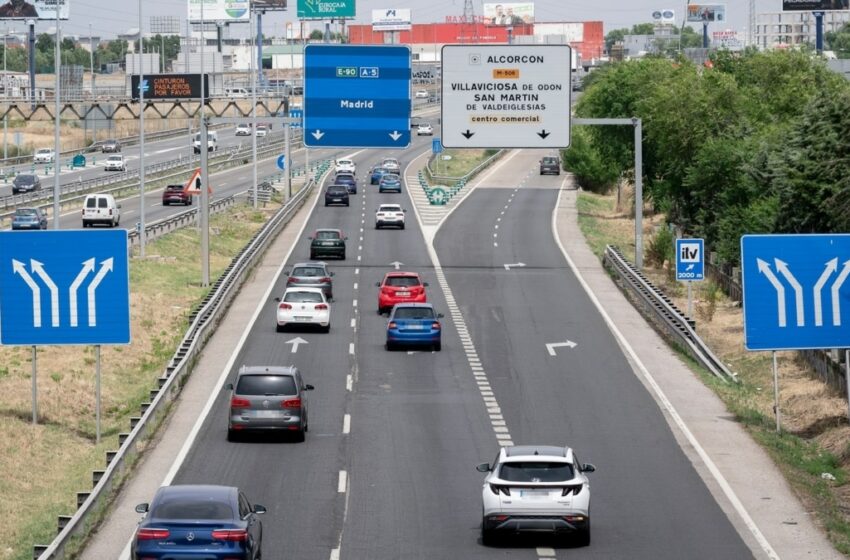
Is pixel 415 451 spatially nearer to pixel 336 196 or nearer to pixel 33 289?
pixel 33 289

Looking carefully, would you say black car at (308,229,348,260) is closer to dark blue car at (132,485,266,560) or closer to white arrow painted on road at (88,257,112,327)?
white arrow painted on road at (88,257,112,327)

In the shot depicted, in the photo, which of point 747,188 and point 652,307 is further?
point 747,188

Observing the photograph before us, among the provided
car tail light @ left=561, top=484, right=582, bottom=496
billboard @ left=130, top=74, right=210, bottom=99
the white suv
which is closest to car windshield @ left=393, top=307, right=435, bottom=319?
the white suv

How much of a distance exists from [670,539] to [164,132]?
152845 mm

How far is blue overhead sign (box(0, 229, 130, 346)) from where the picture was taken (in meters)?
33.5

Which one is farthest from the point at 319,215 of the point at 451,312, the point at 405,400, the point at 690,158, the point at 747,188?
the point at 405,400

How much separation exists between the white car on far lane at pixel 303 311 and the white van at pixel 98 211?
34017 millimetres

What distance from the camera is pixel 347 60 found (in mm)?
46656

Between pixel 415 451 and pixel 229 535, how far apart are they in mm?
12360

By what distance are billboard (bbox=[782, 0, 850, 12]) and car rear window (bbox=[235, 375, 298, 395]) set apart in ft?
452

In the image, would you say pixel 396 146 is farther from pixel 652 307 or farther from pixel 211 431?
pixel 211 431

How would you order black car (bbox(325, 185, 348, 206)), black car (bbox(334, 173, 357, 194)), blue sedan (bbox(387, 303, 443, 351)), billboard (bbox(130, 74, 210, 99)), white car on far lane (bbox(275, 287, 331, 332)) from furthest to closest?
billboard (bbox(130, 74, 210, 99)) → black car (bbox(334, 173, 357, 194)) → black car (bbox(325, 185, 348, 206)) → white car on far lane (bbox(275, 287, 331, 332)) → blue sedan (bbox(387, 303, 443, 351))

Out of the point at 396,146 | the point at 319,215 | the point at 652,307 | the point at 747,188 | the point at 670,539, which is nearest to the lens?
the point at 670,539

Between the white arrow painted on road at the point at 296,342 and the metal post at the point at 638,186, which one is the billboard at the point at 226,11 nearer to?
the metal post at the point at 638,186
